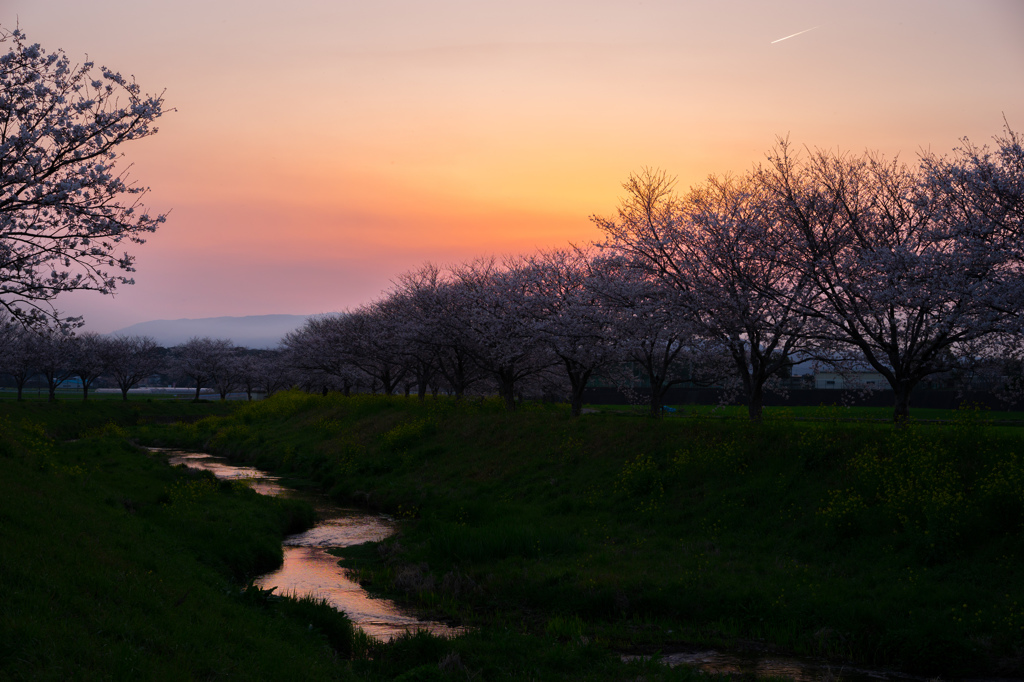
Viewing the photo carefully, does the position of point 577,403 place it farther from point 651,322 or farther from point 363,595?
point 363,595

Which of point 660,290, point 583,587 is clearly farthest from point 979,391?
point 583,587

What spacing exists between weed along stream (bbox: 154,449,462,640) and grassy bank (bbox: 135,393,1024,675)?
2.78ft

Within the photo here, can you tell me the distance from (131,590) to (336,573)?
897 centimetres

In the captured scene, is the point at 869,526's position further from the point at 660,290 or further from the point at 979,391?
the point at 979,391

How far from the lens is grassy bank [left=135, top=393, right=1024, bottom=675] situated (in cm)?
1366

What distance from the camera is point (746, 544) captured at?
59.8 feet

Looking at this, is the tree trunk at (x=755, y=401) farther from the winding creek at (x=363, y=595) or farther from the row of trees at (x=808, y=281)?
the winding creek at (x=363, y=595)

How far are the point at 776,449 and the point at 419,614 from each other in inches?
490

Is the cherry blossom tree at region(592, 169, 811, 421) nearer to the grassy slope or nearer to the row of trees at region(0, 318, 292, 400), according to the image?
the grassy slope

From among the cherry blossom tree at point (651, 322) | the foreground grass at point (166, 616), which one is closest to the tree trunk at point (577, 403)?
the cherry blossom tree at point (651, 322)

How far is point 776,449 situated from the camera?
71.1 feet

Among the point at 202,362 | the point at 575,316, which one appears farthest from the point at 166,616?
the point at 202,362

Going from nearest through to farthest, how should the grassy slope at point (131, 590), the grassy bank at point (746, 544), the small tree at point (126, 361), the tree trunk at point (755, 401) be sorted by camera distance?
the grassy slope at point (131, 590) → the grassy bank at point (746, 544) → the tree trunk at point (755, 401) → the small tree at point (126, 361)

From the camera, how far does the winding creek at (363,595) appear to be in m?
12.6
